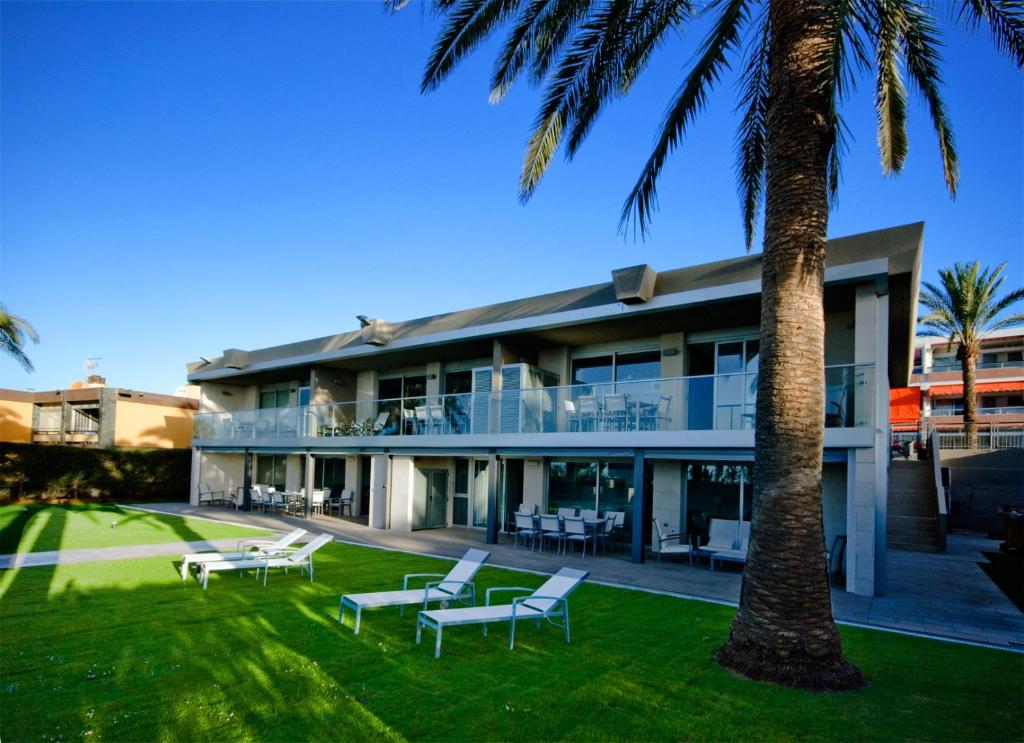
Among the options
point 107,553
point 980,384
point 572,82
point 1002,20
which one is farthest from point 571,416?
point 980,384

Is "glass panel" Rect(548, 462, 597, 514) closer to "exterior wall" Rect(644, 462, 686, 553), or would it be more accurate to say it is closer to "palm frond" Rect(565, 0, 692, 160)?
"exterior wall" Rect(644, 462, 686, 553)

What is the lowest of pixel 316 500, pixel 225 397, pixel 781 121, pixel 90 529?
pixel 90 529

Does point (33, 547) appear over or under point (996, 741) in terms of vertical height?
under

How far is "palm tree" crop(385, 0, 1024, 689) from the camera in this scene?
20.6 ft

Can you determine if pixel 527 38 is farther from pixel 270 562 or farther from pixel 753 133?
pixel 270 562

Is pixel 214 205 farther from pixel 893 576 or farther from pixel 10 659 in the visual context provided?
pixel 893 576

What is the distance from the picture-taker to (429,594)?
845 cm

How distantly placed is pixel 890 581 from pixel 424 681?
10.4 meters

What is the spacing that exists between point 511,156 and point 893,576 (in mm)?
11421

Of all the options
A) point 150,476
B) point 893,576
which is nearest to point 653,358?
point 893,576

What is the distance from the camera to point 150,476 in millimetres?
29609

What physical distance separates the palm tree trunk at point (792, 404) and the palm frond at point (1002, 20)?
192 cm

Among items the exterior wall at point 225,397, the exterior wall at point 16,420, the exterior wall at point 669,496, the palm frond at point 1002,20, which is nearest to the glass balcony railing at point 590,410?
the exterior wall at point 669,496

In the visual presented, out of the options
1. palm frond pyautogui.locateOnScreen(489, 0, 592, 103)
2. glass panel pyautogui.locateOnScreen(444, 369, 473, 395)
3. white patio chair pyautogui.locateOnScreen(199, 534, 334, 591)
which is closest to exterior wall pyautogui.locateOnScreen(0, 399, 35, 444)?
glass panel pyautogui.locateOnScreen(444, 369, 473, 395)
